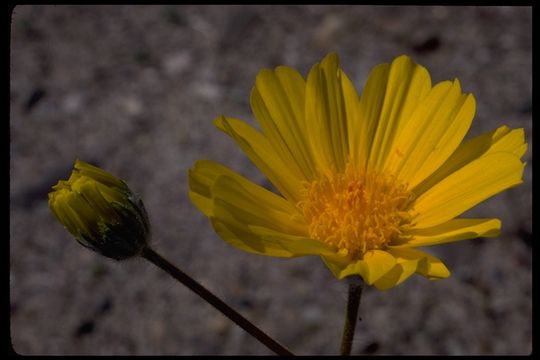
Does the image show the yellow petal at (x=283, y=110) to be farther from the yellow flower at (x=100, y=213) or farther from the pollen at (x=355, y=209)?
the yellow flower at (x=100, y=213)

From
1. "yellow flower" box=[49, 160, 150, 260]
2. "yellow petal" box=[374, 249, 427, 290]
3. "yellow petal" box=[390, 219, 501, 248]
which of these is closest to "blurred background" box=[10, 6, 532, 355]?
"yellow petal" box=[390, 219, 501, 248]

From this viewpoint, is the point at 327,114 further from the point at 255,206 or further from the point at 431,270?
the point at 431,270

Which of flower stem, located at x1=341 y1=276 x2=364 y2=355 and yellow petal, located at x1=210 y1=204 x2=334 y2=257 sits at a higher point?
yellow petal, located at x1=210 y1=204 x2=334 y2=257

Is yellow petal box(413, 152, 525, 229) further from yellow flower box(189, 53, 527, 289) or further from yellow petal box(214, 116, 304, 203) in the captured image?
yellow petal box(214, 116, 304, 203)

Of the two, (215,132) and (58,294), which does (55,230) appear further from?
(215,132)

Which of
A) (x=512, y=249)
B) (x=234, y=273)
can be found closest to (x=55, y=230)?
(x=234, y=273)

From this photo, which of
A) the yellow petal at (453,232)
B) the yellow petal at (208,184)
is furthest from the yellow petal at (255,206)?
the yellow petal at (453,232)
